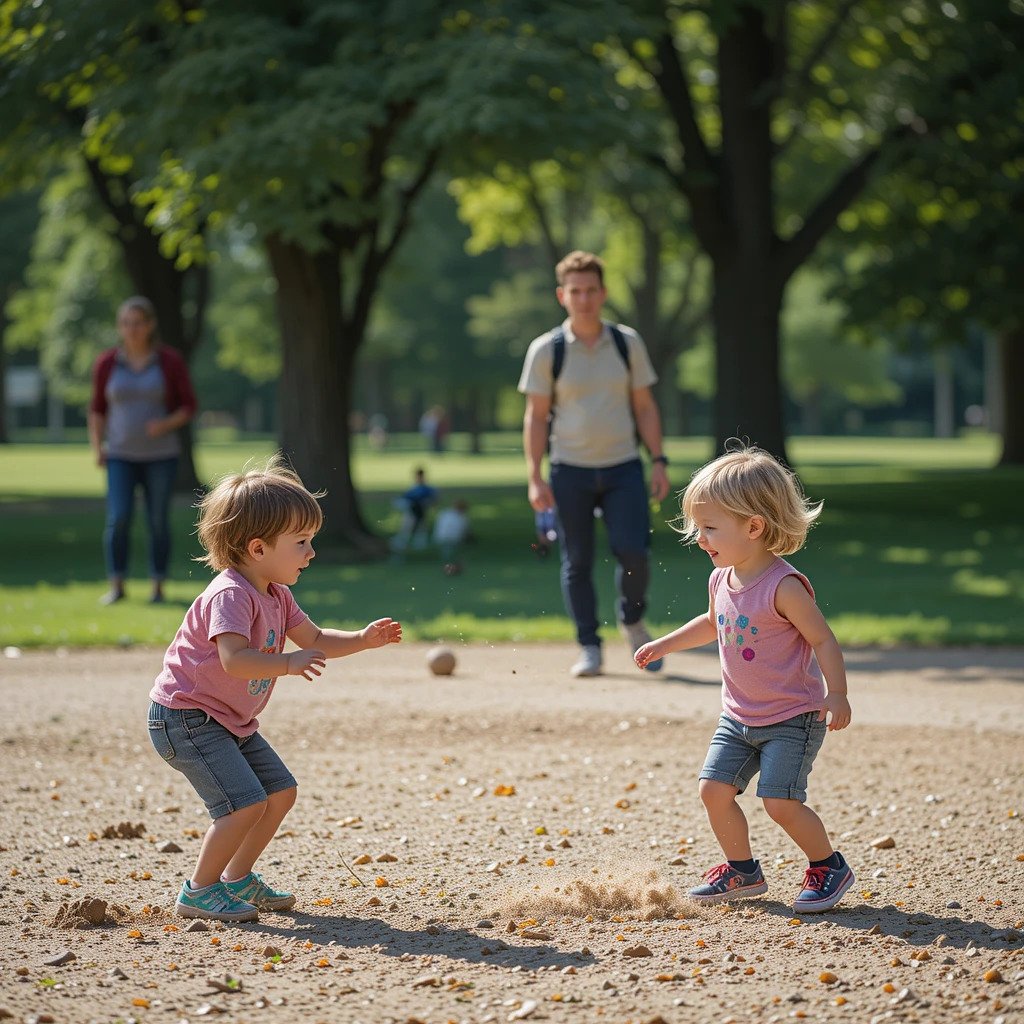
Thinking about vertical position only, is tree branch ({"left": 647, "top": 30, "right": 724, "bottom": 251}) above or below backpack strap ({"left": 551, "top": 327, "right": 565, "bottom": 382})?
above

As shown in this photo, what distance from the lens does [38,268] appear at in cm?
4197

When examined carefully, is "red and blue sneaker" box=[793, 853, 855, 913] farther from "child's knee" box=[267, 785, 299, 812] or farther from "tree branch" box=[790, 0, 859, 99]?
"tree branch" box=[790, 0, 859, 99]

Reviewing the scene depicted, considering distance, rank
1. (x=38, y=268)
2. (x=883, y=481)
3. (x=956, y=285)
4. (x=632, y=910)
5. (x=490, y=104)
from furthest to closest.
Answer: (x=38, y=268) → (x=883, y=481) → (x=956, y=285) → (x=490, y=104) → (x=632, y=910)

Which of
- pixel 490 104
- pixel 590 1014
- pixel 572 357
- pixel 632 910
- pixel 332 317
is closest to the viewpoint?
pixel 590 1014

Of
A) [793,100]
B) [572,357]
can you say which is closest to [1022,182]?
[793,100]

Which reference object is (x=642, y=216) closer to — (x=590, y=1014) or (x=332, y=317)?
(x=332, y=317)

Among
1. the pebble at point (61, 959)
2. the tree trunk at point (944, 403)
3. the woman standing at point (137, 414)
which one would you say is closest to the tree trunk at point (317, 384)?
the woman standing at point (137, 414)

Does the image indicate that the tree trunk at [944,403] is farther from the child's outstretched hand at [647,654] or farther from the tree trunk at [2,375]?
the child's outstretched hand at [647,654]

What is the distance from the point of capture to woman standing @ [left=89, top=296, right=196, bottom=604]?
11.5 m

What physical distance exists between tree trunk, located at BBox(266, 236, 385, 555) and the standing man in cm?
832

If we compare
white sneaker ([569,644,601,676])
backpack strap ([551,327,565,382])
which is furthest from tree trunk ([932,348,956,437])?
backpack strap ([551,327,565,382])

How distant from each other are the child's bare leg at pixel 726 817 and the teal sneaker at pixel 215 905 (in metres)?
1.30

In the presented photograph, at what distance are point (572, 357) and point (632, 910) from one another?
4176 millimetres

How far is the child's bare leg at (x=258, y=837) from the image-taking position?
4.54 metres
